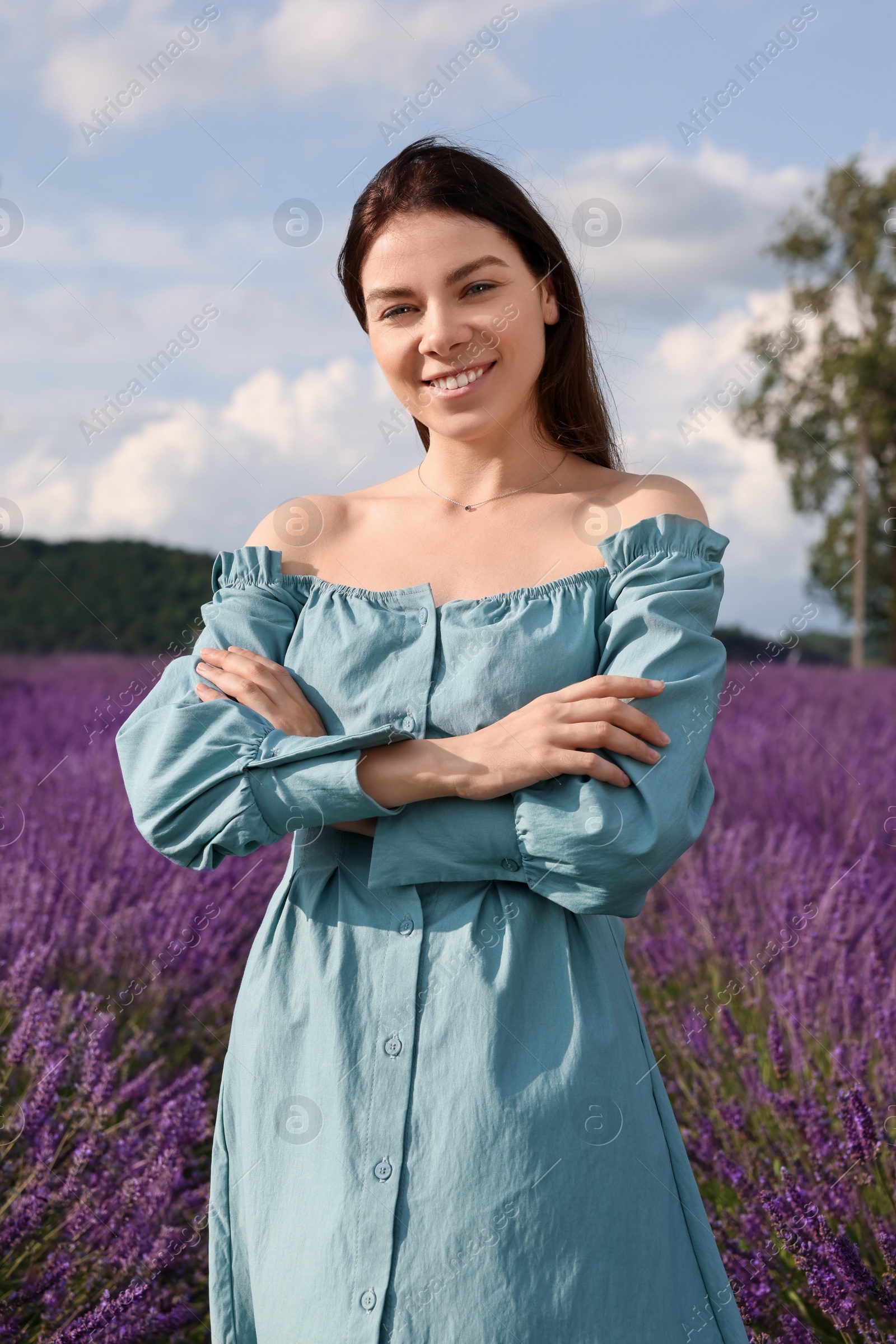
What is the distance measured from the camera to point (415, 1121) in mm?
1210

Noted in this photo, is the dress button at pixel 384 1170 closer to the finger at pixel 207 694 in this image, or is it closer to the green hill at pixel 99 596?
→ the finger at pixel 207 694

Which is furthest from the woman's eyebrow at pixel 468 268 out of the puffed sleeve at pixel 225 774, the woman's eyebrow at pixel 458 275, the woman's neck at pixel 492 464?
the puffed sleeve at pixel 225 774

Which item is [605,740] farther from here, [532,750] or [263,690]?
[263,690]

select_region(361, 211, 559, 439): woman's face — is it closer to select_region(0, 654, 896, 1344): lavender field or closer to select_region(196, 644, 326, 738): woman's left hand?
select_region(196, 644, 326, 738): woman's left hand

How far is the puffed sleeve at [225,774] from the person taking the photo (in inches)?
52.1

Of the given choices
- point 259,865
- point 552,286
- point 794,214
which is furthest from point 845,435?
point 552,286

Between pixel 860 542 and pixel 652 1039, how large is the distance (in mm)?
16967

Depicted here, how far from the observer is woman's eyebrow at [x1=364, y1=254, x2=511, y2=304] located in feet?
4.64

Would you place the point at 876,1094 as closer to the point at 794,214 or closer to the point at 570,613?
the point at 570,613

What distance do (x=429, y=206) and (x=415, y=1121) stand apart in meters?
1.13

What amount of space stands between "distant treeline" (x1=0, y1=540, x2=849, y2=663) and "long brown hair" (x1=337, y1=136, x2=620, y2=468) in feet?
34.1

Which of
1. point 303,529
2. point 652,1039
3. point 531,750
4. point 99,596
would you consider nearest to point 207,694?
point 303,529

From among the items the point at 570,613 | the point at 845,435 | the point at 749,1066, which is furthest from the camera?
the point at 845,435

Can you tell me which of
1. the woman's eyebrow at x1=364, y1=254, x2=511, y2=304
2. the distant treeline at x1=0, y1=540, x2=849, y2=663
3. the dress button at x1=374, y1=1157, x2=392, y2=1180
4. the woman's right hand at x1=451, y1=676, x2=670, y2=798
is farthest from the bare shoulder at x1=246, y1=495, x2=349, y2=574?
the distant treeline at x1=0, y1=540, x2=849, y2=663
